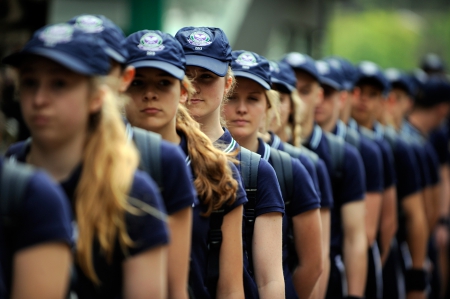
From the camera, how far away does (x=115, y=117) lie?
3842mm

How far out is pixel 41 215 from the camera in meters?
3.38

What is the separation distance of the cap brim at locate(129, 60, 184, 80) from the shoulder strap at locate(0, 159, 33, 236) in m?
1.56

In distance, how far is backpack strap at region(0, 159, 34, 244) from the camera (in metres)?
3.35

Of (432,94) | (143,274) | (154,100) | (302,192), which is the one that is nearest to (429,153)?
(432,94)

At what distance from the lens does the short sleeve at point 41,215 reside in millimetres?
3373

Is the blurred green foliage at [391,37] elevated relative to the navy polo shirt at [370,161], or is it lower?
lower

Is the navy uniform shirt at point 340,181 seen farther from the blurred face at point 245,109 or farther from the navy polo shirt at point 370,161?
the blurred face at point 245,109

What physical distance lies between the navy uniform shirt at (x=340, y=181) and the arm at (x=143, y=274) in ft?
13.6

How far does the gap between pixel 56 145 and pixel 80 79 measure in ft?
0.90

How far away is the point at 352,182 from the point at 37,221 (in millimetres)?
4660

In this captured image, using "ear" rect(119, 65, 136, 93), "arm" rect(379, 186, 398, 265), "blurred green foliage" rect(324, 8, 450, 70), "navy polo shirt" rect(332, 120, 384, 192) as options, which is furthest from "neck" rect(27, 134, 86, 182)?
"blurred green foliage" rect(324, 8, 450, 70)

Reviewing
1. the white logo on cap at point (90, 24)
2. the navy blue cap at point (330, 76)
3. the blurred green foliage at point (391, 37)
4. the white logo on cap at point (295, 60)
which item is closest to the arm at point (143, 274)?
the white logo on cap at point (90, 24)

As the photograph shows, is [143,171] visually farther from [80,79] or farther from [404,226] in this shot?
[404,226]

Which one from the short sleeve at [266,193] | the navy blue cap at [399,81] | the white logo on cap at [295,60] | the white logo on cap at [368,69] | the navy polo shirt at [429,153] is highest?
the white logo on cap at [295,60]
